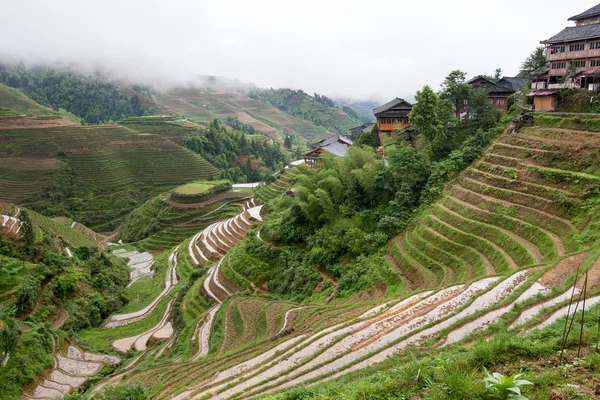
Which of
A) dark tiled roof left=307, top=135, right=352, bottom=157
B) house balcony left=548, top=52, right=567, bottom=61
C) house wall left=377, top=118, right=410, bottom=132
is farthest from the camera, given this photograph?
dark tiled roof left=307, top=135, right=352, bottom=157

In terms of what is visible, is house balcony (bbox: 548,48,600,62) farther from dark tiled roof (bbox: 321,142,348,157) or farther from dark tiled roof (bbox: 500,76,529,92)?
dark tiled roof (bbox: 321,142,348,157)

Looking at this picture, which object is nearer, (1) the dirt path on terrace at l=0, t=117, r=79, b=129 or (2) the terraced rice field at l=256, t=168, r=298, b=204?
(2) the terraced rice field at l=256, t=168, r=298, b=204

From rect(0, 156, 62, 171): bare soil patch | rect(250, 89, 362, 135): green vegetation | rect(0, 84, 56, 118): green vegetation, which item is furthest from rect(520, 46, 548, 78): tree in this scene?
rect(250, 89, 362, 135): green vegetation

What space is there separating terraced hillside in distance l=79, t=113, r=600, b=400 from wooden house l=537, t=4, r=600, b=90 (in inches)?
173

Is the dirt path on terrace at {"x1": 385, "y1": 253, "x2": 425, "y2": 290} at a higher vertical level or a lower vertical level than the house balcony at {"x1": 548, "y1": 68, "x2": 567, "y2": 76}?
lower

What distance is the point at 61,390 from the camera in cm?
1681

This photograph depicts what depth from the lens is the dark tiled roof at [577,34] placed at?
Result: 2148 centimetres

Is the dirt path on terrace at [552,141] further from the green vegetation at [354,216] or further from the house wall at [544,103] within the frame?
the house wall at [544,103]

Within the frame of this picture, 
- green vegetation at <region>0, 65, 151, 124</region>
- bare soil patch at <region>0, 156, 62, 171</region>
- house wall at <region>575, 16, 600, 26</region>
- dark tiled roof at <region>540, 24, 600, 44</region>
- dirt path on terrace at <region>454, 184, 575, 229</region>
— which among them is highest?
green vegetation at <region>0, 65, 151, 124</region>

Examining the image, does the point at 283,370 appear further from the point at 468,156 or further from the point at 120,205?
the point at 120,205

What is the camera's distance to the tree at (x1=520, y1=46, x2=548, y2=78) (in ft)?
97.4

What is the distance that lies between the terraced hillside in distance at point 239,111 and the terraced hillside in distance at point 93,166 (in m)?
54.2

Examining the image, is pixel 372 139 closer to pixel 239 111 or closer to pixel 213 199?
pixel 213 199

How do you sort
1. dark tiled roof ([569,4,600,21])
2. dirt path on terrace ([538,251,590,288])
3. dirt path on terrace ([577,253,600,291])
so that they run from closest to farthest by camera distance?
dirt path on terrace ([577,253,600,291]) < dirt path on terrace ([538,251,590,288]) < dark tiled roof ([569,4,600,21])
